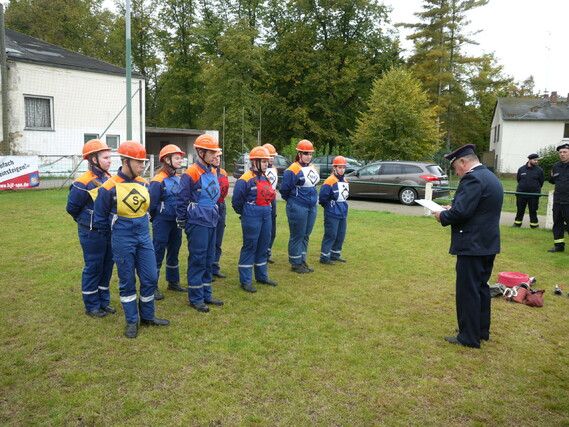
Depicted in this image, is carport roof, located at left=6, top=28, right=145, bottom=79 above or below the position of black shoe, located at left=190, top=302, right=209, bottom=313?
above

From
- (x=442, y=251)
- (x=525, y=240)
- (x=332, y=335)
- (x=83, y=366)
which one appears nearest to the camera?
(x=83, y=366)

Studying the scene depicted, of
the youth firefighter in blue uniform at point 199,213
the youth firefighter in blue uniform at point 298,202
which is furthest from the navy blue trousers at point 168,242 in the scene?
the youth firefighter in blue uniform at point 298,202

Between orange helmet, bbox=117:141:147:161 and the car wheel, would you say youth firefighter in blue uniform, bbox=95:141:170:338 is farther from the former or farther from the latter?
the car wheel

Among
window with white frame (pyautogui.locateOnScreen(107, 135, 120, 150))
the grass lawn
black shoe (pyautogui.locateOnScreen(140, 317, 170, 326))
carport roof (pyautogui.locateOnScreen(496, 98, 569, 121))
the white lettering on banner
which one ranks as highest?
carport roof (pyautogui.locateOnScreen(496, 98, 569, 121))

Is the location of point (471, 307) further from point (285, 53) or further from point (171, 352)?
point (285, 53)

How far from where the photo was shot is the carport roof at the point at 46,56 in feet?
75.2

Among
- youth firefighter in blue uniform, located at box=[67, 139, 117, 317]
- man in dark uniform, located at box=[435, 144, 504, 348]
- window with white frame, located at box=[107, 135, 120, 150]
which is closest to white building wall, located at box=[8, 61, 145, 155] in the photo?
window with white frame, located at box=[107, 135, 120, 150]

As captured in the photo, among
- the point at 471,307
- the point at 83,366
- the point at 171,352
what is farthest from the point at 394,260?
the point at 83,366

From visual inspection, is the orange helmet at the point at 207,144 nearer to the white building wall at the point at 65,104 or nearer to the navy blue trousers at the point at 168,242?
the navy blue trousers at the point at 168,242

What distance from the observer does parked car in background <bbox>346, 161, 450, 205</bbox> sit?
18.1 meters

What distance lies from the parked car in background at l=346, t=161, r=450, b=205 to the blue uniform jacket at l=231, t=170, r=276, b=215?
443 inches

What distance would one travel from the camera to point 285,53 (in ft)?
132

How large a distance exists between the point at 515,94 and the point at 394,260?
63.1 meters

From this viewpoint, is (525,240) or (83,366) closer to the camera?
(83,366)
